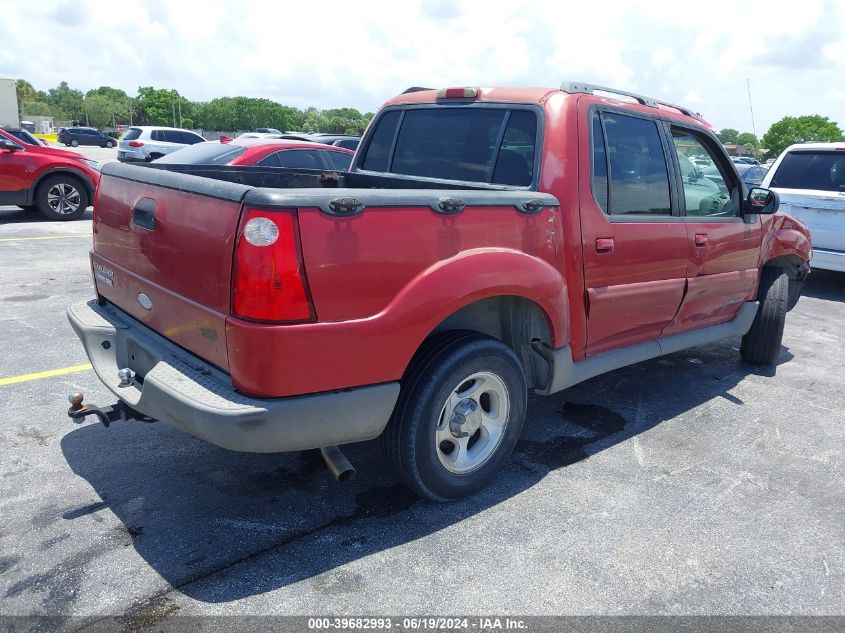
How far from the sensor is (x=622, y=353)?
4.07m

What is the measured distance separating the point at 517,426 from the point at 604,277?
3.13 ft

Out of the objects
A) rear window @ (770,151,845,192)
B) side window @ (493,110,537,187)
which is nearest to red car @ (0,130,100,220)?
side window @ (493,110,537,187)

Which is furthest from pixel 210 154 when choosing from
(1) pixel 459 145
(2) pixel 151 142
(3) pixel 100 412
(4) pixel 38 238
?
(2) pixel 151 142

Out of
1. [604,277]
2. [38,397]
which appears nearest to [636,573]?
[604,277]

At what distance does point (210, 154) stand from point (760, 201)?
7262 millimetres

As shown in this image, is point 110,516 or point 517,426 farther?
point 517,426

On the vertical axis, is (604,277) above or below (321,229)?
below

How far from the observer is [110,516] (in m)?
3.14

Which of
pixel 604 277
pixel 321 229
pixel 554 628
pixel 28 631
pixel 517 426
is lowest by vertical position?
pixel 554 628

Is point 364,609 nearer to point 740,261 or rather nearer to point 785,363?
point 740,261

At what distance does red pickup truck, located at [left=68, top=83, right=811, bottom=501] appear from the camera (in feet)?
8.62

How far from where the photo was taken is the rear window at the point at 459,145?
3740 mm

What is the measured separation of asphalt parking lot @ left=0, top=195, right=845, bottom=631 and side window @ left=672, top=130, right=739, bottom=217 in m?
1.36

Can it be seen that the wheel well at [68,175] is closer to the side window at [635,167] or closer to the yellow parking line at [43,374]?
the yellow parking line at [43,374]
